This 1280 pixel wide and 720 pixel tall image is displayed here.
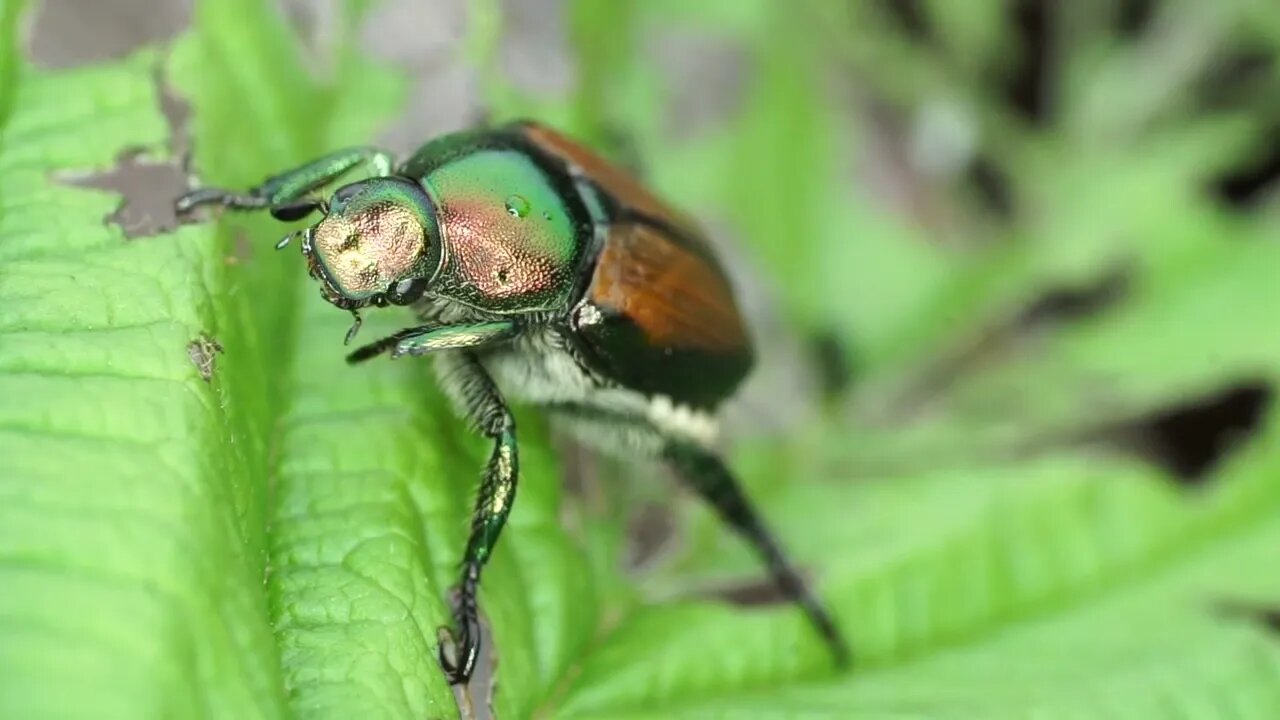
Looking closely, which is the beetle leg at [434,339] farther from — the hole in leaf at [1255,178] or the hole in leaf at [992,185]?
the hole in leaf at [1255,178]

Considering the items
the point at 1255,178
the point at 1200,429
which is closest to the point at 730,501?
the point at 1200,429

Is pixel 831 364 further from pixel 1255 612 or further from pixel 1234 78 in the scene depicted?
pixel 1234 78

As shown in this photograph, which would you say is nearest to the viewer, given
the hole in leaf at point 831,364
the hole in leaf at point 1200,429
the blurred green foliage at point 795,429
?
the blurred green foliage at point 795,429

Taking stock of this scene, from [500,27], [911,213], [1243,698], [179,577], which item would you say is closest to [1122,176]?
[911,213]

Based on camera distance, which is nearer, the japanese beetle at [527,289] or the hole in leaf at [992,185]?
the japanese beetle at [527,289]

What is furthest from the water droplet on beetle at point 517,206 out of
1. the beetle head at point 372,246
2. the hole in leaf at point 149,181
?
the hole in leaf at point 149,181

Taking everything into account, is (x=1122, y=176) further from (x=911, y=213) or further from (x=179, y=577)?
(x=179, y=577)

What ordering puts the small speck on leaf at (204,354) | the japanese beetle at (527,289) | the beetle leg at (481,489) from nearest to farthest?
the small speck on leaf at (204,354) < the beetle leg at (481,489) < the japanese beetle at (527,289)

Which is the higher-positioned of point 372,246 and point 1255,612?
point 372,246
